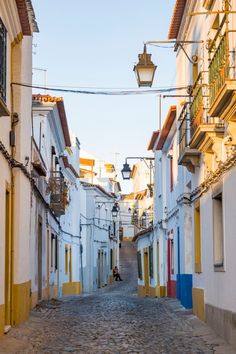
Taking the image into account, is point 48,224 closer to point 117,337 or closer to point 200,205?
point 200,205

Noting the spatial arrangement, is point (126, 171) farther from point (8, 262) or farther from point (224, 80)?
point (224, 80)

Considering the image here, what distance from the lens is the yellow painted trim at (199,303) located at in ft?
47.7

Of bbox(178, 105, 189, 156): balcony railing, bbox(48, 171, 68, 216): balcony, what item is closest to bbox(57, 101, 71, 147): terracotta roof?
bbox(48, 171, 68, 216): balcony

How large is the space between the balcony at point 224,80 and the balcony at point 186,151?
361 cm

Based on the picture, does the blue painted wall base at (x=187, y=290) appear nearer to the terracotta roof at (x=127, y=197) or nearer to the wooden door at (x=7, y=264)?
the wooden door at (x=7, y=264)

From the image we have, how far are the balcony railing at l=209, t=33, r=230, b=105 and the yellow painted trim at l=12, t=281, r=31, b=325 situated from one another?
18.1 ft

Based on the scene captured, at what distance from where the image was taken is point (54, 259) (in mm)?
27000

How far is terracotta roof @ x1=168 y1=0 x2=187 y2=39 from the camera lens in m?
16.3

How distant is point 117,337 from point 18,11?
599 centimetres

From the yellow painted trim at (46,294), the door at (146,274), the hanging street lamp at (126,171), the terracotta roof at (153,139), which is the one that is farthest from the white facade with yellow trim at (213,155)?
the door at (146,274)

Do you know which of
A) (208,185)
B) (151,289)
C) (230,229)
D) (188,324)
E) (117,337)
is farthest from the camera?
(151,289)

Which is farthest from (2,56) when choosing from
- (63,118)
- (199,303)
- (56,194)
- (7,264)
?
(63,118)

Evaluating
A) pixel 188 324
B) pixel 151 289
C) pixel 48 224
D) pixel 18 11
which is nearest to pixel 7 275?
pixel 188 324

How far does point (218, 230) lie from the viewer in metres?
12.8
